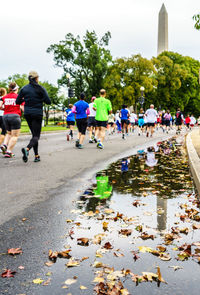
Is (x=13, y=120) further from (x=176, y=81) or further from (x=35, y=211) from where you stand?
(x=176, y=81)

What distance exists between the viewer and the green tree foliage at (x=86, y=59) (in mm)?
51688

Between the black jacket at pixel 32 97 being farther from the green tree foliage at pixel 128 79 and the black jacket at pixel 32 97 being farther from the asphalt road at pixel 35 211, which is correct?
the green tree foliage at pixel 128 79

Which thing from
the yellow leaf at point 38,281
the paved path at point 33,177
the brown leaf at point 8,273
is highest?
the paved path at point 33,177

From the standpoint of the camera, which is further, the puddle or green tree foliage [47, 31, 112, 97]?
green tree foliage [47, 31, 112, 97]

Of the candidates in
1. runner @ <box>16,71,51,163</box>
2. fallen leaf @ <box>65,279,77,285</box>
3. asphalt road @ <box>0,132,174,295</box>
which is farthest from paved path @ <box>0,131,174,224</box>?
fallen leaf @ <box>65,279,77,285</box>

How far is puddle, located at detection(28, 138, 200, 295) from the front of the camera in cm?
254

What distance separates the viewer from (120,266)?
2812 millimetres

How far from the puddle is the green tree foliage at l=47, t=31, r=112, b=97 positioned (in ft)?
154

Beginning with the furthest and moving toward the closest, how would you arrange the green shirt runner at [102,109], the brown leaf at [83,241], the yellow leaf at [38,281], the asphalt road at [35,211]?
the green shirt runner at [102,109]
the brown leaf at [83,241]
the asphalt road at [35,211]
the yellow leaf at [38,281]

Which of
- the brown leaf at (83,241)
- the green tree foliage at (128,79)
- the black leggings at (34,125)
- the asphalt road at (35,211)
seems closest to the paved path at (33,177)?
the asphalt road at (35,211)

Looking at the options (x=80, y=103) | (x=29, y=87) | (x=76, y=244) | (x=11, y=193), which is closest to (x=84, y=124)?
(x=80, y=103)

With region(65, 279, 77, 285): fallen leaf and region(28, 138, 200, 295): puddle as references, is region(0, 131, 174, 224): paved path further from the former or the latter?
region(65, 279, 77, 285): fallen leaf

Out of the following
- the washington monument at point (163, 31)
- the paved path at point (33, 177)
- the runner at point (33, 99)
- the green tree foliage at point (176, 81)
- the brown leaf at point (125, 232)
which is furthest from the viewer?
the washington monument at point (163, 31)

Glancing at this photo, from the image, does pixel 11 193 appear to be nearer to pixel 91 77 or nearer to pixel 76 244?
pixel 76 244
